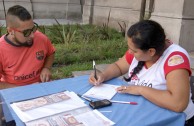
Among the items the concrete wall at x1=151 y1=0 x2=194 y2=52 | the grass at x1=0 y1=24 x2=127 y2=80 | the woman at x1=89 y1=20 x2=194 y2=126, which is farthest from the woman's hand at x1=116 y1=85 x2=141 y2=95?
the concrete wall at x1=151 y1=0 x2=194 y2=52

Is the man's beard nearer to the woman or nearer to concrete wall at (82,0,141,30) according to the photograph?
the woman

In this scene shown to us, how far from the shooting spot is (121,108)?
176cm

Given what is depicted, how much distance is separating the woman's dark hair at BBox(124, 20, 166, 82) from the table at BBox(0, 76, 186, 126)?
376mm

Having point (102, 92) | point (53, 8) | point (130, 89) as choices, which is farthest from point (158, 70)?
point (53, 8)

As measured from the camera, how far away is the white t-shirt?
1881 mm

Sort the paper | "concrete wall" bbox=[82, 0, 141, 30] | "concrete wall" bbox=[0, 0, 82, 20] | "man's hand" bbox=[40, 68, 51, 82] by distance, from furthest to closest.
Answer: "concrete wall" bbox=[0, 0, 82, 20] < "concrete wall" bbox=[82, 0, 141, 30] < "man's hand" bbox=[40, 68, 51, 82] < the paper

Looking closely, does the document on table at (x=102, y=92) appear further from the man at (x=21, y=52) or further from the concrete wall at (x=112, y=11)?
the concrete wall at (x=112, y=11)

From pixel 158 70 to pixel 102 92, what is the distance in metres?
0.45

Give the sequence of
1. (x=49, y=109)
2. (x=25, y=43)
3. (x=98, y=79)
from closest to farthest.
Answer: (x=49, y=109), (x=98, y=79), (x=25, y=43)

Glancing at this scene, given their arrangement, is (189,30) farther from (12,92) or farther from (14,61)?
(12,92)

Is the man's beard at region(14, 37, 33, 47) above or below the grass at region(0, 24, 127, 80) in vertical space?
above

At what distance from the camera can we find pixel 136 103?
6.00ft

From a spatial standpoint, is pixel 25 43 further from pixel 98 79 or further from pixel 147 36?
pixel 147 36

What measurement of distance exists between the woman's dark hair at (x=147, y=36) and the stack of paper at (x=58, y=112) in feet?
1.94
